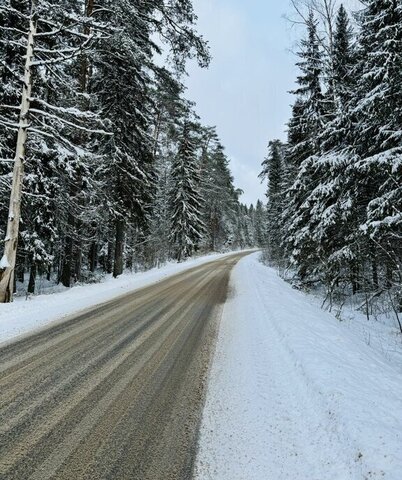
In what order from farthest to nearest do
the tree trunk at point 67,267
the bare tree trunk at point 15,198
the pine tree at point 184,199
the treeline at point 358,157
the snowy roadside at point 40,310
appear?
the pine tree at point 184,199 < the tree trunk at point 67,267 < the treeline at point 358,157 < the bare tree trunk at point 15,198 < the snowy roadside at point 40,310

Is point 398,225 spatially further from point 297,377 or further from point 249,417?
point 249,417

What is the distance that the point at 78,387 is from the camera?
3.62 meters

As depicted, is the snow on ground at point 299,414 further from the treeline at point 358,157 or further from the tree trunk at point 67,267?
the tree trunk at point 67,267

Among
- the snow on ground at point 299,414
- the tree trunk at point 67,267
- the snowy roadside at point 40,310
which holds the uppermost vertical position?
the tree trunk at point 67,267

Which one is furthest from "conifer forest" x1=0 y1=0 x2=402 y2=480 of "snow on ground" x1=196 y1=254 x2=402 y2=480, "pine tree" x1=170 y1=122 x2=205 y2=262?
"pine tree" x1=170 y1=122 x2=205 y2=262

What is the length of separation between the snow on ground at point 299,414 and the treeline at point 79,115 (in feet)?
23.0

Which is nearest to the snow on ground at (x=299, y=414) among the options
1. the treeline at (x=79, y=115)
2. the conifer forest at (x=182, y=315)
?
the conifer forest at (x=182, y=315)

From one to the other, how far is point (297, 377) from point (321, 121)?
14.9 metres

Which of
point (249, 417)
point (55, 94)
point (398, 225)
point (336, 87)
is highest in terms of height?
point (336, 87)

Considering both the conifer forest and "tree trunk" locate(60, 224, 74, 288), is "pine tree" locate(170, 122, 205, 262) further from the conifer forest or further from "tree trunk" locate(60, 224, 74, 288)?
"tree trunk" locate(60, 224, 74, 288)

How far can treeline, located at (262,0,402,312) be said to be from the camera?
30.6 feet

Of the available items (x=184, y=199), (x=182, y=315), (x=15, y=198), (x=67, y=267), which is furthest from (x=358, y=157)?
(x=184, y=199)

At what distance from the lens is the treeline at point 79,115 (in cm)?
880

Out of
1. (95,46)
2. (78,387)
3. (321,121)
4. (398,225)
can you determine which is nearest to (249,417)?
(78,387)
